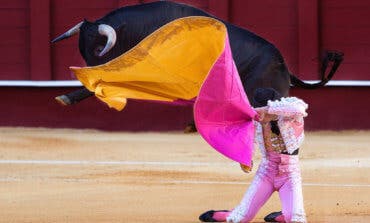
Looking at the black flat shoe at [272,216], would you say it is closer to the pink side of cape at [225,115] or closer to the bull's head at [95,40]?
the pink side of cape at [225,115]

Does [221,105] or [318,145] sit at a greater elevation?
[221,105]

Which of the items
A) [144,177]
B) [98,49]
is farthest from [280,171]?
[144,177]

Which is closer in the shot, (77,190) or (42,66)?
(77,190)

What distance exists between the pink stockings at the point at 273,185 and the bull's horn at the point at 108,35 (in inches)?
77.3

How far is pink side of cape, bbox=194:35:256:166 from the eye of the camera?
23.2 ft

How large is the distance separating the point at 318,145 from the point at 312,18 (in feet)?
7.44

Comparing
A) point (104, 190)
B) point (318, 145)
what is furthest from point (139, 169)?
point (318, 145)

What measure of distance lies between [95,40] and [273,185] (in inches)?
94.0

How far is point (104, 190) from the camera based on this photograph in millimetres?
9555

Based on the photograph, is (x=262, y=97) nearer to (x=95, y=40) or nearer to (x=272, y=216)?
(x=272, y=216)

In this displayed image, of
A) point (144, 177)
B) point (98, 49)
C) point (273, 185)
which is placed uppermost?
point (98, 49)

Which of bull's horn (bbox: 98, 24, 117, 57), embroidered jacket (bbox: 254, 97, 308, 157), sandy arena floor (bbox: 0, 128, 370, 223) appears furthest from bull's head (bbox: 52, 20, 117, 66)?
embroidered jacket (bbox: 254, 97, 308, 157)

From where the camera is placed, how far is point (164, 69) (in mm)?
8125

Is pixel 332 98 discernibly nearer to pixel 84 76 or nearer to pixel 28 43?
pixel 28 43
